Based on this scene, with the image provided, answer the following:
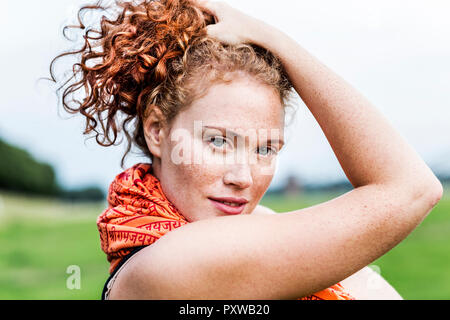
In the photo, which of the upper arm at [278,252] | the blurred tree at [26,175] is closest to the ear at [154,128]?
the upper arm at [278,252]

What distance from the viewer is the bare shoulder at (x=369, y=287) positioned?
235 centimetres

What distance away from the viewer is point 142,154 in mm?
2566

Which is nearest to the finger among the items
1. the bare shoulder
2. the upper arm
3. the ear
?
the ear

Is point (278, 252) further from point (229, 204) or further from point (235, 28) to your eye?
point (235, 28)

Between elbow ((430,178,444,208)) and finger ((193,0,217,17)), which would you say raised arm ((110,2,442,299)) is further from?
finger ((193,0,217,17))

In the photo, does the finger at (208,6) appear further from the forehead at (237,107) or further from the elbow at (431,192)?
the elbow at (431,192)

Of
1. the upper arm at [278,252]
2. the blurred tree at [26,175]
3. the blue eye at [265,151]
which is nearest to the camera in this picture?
the upper arm at [278,252]

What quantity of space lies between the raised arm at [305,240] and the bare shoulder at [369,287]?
63cm

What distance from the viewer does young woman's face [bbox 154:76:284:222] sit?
77.7 inches

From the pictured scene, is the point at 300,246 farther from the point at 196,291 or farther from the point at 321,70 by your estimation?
the point at 321,70

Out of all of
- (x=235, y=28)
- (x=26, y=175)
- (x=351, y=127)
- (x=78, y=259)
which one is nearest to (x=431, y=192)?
(x=351, y=127)

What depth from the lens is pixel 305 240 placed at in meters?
1.75

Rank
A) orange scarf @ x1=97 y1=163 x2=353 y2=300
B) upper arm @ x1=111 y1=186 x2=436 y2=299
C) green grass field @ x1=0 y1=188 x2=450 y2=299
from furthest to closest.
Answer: green grass field @ x1=0 y1=188 x2=450 y2=299 → orange scarf @ x1=97 y1=163 x2=353 y2=300 → upper arm @ x1=111 y1=186 x2=436 y2=299
